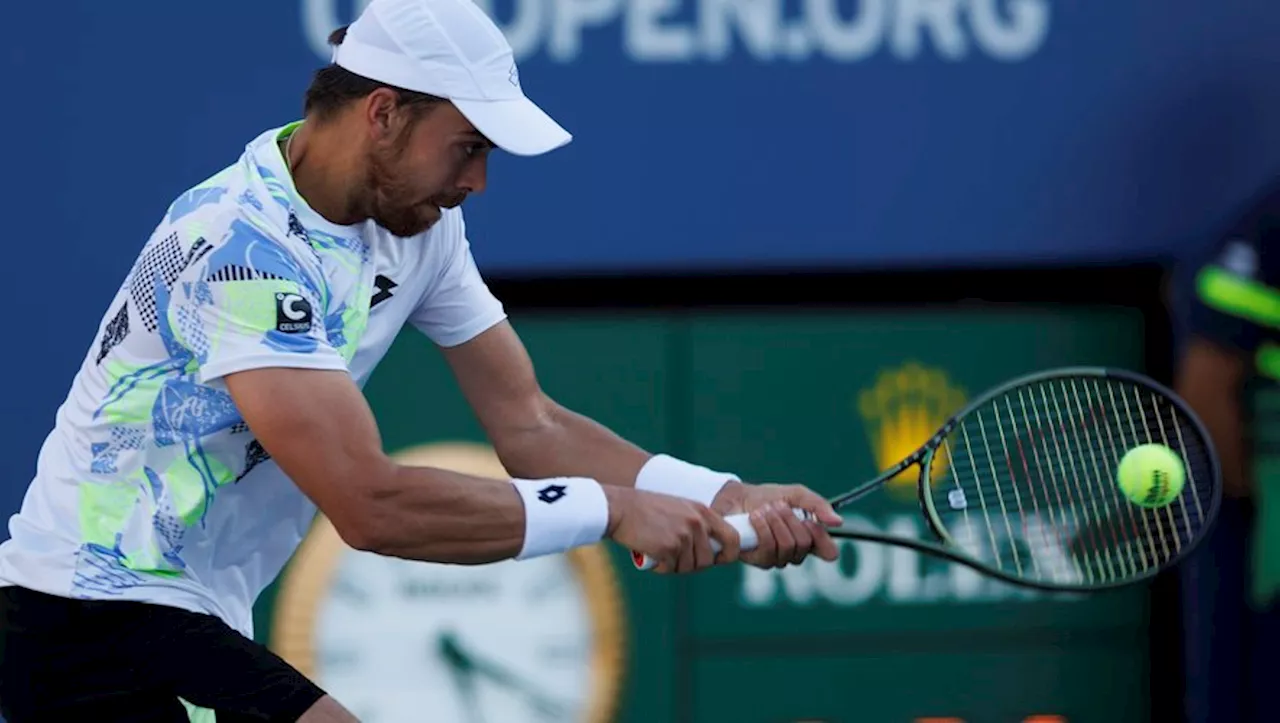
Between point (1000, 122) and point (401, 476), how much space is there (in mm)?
2279

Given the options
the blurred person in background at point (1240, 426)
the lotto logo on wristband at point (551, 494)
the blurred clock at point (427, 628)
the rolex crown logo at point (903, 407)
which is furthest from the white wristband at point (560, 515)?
the blurred person in background at point (1240, 426)

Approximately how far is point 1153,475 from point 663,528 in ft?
3.23

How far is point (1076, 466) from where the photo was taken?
14.7ft

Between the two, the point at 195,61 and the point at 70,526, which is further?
the point at 195,61

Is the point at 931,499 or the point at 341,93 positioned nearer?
the point at 341,93

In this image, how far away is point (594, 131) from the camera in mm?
5188

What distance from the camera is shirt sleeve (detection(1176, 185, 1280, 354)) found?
16.8 feet

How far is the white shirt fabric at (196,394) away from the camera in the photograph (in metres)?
3.29

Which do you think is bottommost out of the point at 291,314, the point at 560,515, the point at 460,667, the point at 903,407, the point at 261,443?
the point at 460,667

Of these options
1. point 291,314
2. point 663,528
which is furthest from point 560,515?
point 291,314

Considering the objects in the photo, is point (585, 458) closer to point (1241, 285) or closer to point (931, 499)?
point (931, 499)

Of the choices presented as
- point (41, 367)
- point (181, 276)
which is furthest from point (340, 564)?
point (181, 276)

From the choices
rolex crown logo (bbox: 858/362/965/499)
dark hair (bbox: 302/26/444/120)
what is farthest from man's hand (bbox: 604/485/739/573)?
rolex crown logo (bbox: 858/362/965/499)

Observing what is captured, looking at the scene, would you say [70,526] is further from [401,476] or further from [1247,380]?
[1247,380]
